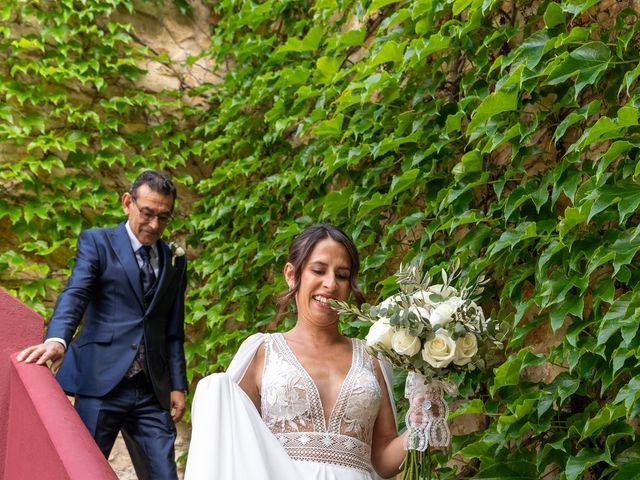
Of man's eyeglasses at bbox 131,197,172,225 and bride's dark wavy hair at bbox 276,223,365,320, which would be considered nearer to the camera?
bride's dark wavy hair at bbox 276,223,365,320

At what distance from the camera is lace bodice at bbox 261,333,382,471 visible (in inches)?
105

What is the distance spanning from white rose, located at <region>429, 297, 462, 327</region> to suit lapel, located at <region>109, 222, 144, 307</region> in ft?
5.46

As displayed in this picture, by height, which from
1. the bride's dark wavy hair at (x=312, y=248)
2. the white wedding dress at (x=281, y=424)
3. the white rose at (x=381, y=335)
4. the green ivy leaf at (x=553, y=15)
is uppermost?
the green ivy leaf at (x=553, y=15)

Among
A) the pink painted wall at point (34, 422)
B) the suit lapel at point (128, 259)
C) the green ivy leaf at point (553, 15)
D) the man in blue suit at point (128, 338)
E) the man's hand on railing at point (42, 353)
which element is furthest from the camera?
the suit lapel at point (128, 259)

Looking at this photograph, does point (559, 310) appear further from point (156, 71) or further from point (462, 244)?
point (156, 71)

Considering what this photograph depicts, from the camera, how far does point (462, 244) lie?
11.1 feet

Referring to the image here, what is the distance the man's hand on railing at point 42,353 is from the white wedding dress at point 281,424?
36.1 inches

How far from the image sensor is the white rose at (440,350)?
90.1 inches

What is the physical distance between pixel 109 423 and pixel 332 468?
1.26 metres

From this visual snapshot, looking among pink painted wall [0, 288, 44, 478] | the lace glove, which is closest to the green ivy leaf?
the lace glove

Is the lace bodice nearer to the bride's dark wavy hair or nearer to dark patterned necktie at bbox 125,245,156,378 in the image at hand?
the bride's dark wavy hair

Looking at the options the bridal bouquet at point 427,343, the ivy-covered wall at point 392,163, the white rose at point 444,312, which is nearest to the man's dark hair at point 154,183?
the ivy-covered wall at point 392,163

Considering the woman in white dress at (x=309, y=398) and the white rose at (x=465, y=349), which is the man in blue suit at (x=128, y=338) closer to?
the woman in white dress at (x=309, y=398)

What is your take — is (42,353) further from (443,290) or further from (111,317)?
(443,290)
